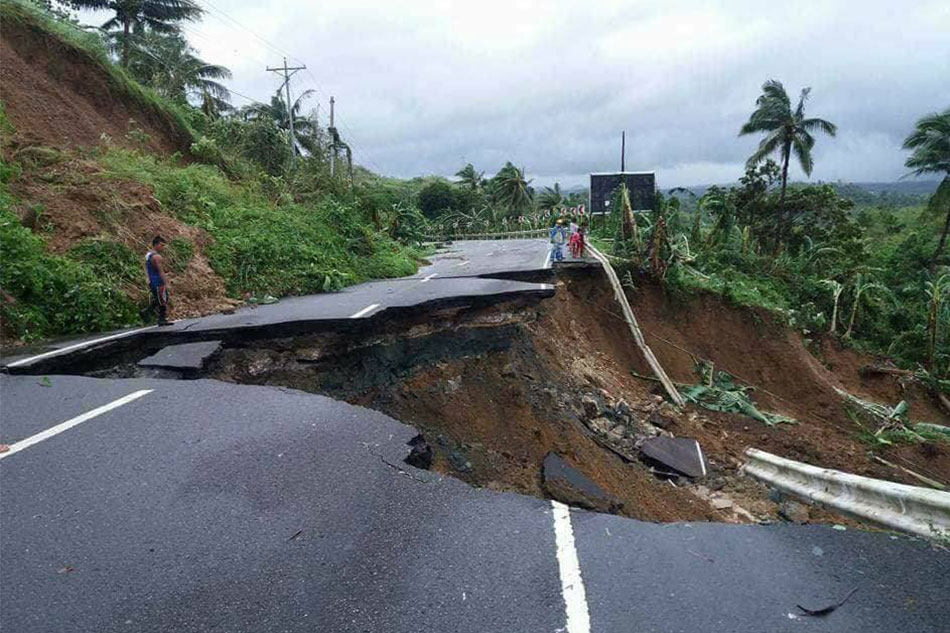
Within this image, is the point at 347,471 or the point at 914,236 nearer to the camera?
Answer: the point at 347,471

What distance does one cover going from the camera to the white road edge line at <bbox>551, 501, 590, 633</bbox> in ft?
8.39

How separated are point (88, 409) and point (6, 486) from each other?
1397 millimetres

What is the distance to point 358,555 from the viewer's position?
306cm

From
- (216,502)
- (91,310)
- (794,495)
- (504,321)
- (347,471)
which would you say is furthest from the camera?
(504,321)

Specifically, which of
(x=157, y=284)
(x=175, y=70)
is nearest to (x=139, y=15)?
(x=175, y=70)

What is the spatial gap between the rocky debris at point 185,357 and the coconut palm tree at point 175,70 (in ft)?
64.1

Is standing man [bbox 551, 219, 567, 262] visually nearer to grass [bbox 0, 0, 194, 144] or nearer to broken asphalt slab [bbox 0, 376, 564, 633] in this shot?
broken asphalt slab [bbox 0, 376, 564, 633]

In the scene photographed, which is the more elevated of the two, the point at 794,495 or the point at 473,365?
the point at 473,365

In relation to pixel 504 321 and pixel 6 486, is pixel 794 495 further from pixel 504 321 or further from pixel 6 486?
pixel 6 486

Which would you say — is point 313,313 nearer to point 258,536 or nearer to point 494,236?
point 258,536

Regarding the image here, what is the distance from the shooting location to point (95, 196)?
10617 millimetres

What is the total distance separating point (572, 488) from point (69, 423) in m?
4.75

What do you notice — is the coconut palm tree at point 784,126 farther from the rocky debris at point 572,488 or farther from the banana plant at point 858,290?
the rocky debris at point 572,488

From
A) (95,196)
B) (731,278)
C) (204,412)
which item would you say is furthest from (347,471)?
(731,278)
